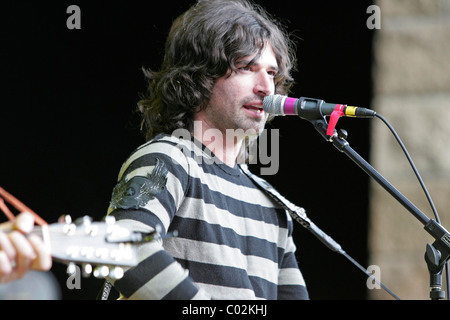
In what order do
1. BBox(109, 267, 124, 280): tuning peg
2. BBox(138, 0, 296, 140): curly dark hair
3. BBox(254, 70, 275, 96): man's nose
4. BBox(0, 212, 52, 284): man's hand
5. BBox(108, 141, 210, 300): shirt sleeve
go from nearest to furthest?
BBox(0, 212, 52, 284): man's hand
BBox(109, 267, 124, 280): tuning peg
BBox(108, 141, 210, 300): shirt sleeve
BBox(254, 70, 275, 96): man's nose
BBox(138, 0, 296, 140): curly dark hair

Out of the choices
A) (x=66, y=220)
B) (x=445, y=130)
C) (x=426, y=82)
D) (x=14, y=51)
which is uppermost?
(x=14, y=51)

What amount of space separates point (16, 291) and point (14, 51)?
2042mm

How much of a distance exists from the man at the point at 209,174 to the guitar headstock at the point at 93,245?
43cm

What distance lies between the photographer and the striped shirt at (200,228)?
1770 mm

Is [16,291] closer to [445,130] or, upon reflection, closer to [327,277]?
[445,130]

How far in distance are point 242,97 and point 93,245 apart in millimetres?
1147

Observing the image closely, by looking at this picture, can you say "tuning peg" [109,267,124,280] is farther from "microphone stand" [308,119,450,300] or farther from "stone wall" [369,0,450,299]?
"stone wall" [369,0,450,299]

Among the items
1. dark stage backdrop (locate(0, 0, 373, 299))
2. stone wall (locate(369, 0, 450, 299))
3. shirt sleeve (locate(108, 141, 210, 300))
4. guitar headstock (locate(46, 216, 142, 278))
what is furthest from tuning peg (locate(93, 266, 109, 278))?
dark stage backdrop (locate(0, 0, 373, 299))

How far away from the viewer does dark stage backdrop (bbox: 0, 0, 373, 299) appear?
3051mm

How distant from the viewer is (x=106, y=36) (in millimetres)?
3207

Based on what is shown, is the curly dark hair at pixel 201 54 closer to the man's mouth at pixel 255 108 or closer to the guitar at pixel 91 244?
the man's mouth at pixel 255 108

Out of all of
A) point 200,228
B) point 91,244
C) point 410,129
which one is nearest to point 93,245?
point 91,244
